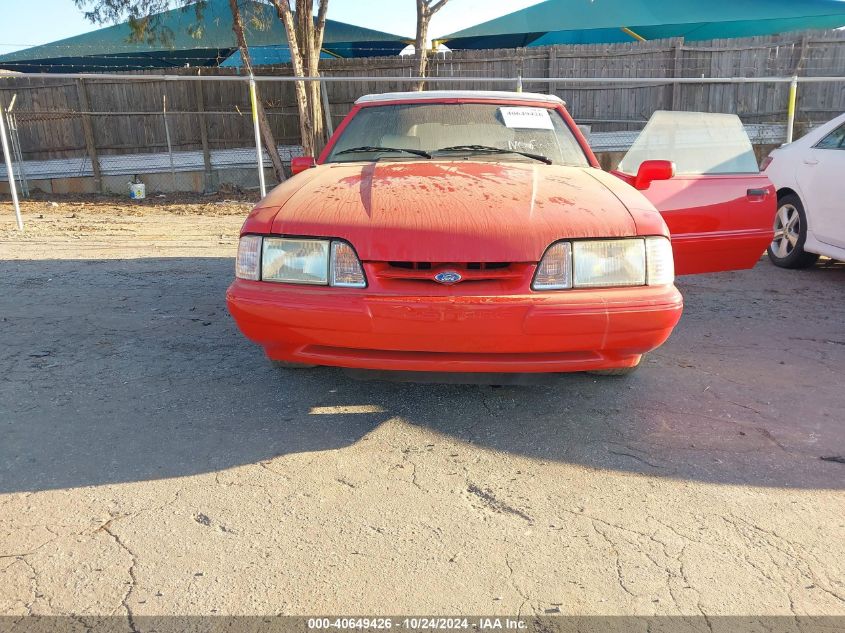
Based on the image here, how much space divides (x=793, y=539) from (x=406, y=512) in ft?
4.17

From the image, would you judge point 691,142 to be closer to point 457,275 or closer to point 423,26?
point 457,275

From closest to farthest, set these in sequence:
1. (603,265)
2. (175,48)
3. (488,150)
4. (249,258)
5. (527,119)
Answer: (603,265) → (249,258) → (488,150) → (527,119) → (175,48)

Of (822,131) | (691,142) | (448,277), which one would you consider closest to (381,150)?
(448,277)

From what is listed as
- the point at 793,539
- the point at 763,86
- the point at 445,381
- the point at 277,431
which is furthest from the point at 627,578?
the point at 763,86

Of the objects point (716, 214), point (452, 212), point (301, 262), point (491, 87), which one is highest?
point (491, 87)

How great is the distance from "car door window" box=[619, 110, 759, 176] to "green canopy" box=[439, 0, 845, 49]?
12956 mm

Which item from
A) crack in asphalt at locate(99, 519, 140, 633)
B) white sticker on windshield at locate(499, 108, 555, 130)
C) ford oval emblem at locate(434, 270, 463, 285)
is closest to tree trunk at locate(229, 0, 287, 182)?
white sticker on windshield at locate(499, 108, 555, 130)

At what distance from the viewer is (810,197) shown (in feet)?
19.1

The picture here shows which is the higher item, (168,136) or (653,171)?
(168,136)

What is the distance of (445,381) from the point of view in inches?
113

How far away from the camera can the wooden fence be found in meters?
13.5

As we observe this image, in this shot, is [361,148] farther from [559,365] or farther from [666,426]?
[666,426]

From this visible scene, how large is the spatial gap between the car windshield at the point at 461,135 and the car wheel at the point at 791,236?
3138mm

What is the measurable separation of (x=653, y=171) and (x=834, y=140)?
118 inches
